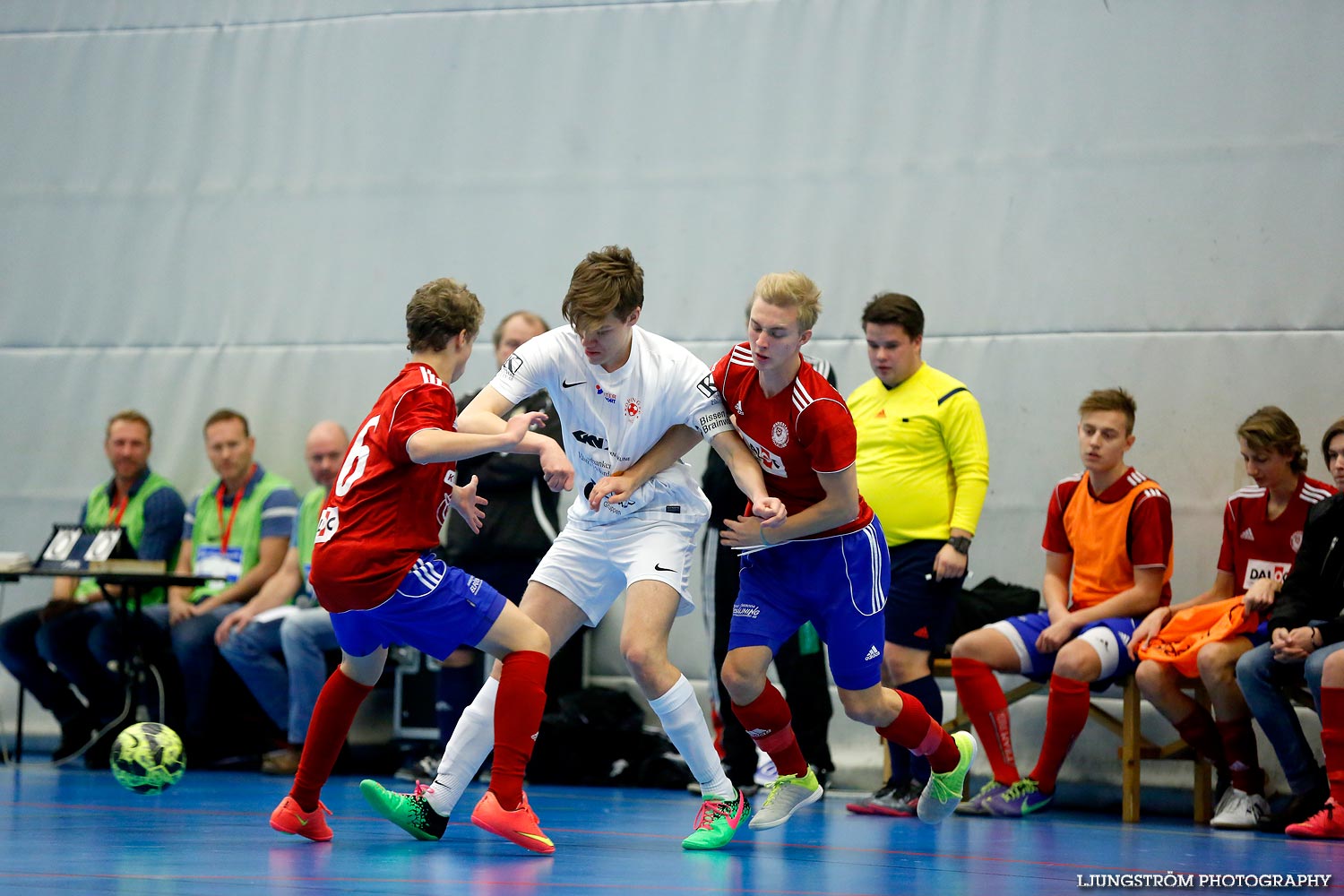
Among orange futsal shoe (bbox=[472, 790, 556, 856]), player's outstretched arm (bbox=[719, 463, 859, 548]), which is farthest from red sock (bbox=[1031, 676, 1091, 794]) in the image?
orange futsal shoe (bbox=[472, 790, 556, 856])

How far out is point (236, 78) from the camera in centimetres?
859

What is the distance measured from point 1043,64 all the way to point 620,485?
4038 millimetres

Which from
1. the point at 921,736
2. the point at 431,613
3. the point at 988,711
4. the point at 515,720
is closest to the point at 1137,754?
the point at 988,711

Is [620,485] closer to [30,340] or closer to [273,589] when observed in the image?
[273,589]

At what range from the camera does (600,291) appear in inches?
164

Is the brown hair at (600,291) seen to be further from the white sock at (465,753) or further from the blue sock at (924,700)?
the blue sock at (924,700)

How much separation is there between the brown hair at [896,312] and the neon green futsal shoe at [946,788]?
1790 mm

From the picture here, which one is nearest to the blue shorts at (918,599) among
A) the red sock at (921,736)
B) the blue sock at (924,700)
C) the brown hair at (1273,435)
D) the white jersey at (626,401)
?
the blue sock at (924,700)

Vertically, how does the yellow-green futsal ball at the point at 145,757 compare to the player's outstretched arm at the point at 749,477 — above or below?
below

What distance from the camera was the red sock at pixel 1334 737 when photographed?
519cm

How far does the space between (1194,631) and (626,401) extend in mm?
2840

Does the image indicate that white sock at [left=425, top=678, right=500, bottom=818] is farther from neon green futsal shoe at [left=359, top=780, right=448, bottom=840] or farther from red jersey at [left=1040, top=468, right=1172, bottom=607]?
red jersey at [left=1040, top=468, right=1172, bottom=607]

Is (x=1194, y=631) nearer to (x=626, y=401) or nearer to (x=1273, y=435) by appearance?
(x=1273, y=435)

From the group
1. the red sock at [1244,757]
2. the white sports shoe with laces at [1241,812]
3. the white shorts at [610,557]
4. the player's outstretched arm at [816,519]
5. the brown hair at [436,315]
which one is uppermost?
the brown hair at [436,315]
